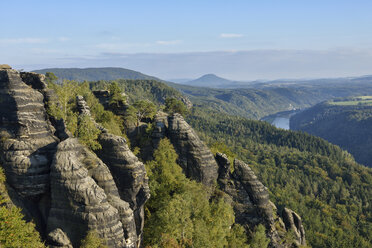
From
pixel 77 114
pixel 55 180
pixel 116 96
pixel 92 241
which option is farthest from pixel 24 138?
pixel 116 96

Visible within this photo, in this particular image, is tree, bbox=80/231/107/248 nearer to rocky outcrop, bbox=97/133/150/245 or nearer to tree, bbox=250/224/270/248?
rocky outcrop, bbox=97/133/150/245

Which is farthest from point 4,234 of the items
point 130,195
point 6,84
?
point 6,84

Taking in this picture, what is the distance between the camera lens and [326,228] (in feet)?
443

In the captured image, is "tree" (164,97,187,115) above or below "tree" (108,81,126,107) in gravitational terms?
below

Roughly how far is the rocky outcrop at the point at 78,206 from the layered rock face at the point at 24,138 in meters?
2.97

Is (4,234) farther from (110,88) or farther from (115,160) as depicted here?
(110,88)

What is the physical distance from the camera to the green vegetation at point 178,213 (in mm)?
42906

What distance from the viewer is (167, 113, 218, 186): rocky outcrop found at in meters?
61.0

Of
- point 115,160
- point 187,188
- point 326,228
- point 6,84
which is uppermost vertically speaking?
point 6,84

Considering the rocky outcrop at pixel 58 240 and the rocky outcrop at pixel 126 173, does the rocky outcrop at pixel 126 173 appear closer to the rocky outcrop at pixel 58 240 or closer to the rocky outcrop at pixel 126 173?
the rocky outcrop at pixel 126 173

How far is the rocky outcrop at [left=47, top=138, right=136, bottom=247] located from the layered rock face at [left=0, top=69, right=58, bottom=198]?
2973 mm

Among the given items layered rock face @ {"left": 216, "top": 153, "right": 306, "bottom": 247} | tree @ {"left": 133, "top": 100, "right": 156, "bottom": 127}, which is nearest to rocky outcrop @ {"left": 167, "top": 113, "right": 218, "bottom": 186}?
layered rock face @ {"left": 216, "top": 153, "right": 306, "bottom": 247}

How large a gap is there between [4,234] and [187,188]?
3204cm

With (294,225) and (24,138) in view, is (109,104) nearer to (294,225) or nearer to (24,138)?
(24,138)
